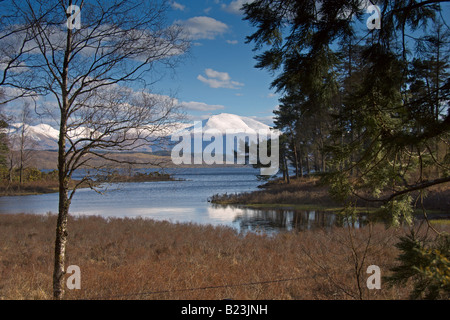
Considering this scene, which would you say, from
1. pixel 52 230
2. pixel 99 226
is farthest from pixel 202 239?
pixel 52 230

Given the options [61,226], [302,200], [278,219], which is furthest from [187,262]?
[302,200]

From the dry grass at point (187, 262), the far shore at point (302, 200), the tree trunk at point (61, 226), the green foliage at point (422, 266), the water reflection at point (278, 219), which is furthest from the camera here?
the far shore at point (302, 200)

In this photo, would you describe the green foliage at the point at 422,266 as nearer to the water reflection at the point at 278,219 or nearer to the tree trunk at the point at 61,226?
the tree trunk at the point at 61,226

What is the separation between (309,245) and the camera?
1384 centimetres

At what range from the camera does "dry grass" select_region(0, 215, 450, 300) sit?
24.5 ft

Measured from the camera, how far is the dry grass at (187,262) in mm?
7453

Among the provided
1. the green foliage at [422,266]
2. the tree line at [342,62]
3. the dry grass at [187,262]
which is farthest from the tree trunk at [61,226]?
the green foliage at [422,266]

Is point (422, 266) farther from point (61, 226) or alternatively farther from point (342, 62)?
point (61, 226)

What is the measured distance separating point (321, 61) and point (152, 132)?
3.81 m

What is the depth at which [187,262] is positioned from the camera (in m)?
11.1

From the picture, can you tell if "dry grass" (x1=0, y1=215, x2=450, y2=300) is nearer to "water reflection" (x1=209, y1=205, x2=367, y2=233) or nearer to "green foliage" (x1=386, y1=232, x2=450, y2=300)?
"green foliage" (x1=386, y1=232, x2=450, y2=300)

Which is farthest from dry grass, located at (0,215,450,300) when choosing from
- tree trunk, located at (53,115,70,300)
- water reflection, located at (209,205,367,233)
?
water reflection, located at (209,205,367,233)
